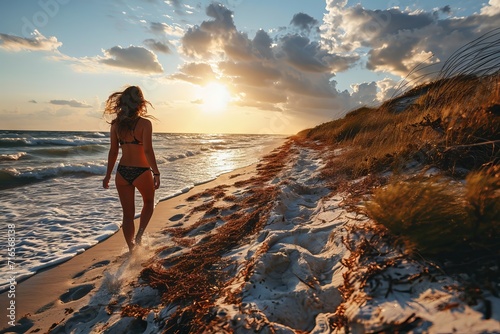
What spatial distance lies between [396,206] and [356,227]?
1.71ft

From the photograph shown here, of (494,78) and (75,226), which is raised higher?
(494,78)

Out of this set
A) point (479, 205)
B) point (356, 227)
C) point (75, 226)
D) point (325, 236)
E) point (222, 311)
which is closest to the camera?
point (479, 205)

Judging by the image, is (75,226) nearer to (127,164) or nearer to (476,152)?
(127,164)

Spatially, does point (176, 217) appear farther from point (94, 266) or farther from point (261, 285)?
point (261, 285)

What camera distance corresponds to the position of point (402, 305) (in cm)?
161

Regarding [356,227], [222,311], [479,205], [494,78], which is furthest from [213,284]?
[494,78]

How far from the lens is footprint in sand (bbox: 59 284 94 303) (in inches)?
127

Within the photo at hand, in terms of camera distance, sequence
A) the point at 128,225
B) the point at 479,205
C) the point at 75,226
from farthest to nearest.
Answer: the point at 75,226
the point at 128,225
the point at 479,205

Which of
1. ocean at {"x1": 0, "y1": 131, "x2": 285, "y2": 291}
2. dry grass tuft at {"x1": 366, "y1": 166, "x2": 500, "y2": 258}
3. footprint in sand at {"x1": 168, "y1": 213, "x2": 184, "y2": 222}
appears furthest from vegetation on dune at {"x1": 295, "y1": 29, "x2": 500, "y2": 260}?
ocean at {"x1": 0, "y1": 131, "x2": 285, "y2": 291}

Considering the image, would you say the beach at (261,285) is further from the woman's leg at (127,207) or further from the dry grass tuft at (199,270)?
the woman's leg at (127,207)

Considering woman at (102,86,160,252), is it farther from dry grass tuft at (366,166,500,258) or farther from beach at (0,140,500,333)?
dry grass tuft at (366,166,500,258)

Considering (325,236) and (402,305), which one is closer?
A: (402,305)

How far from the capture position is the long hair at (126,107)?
412cm

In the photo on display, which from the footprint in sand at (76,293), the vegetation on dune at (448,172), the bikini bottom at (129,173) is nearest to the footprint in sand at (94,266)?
the footprint in sand at (76,293)
